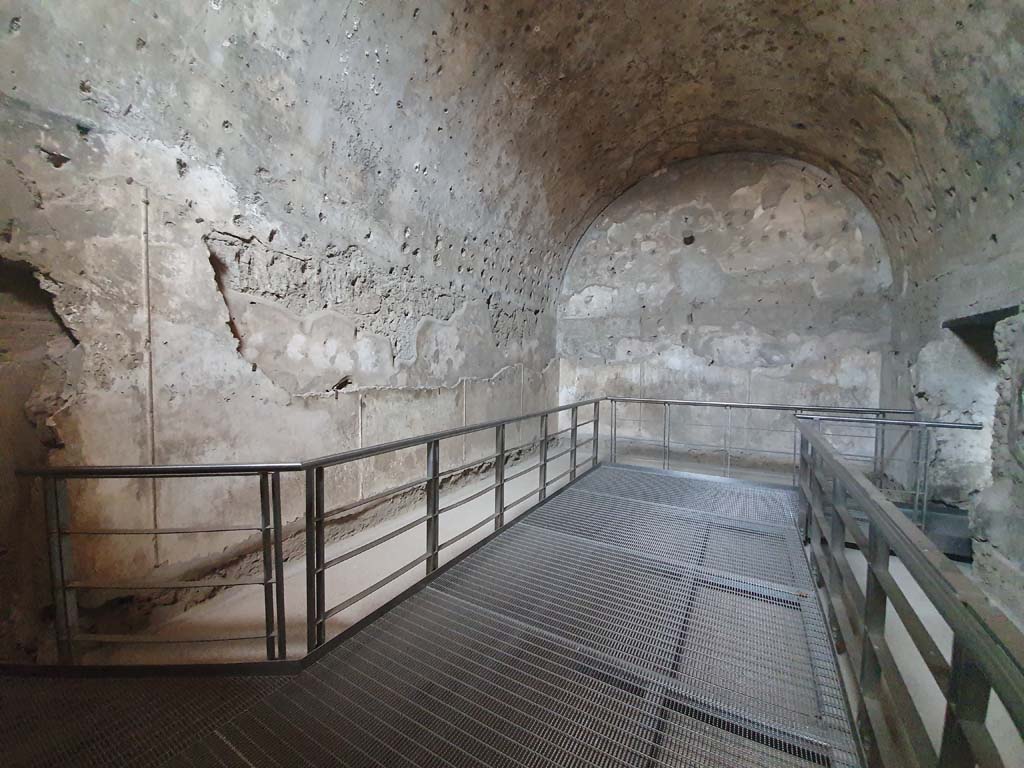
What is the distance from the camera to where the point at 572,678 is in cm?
171

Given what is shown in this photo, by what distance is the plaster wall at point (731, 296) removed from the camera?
209 inches

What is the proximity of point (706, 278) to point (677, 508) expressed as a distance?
380 cm

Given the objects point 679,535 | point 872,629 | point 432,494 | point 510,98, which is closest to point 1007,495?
point 679,535

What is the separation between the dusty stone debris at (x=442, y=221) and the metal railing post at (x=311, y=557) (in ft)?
3.50

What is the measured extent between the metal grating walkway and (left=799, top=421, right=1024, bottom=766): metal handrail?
232 mm

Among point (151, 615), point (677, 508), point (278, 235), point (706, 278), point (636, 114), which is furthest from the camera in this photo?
point (706, 278)

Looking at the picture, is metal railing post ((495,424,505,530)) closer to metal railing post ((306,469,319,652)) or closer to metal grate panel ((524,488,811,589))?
metal grate panel ((524,488,811,589))

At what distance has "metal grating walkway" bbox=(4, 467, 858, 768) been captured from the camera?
1392 millimetres

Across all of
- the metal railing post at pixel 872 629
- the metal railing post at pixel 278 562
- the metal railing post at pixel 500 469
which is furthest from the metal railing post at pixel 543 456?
the metal railing post at pixel 872 629

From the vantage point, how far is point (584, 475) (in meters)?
4.50

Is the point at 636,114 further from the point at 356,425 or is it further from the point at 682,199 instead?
the point at 356,425

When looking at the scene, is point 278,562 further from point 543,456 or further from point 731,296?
point 731,296

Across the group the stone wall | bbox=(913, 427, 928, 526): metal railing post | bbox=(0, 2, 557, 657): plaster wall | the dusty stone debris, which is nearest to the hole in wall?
the dusty stone debris

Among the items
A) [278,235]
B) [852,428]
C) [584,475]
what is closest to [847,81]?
[852,428]
